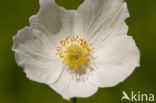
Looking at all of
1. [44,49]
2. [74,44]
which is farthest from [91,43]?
[44,49]

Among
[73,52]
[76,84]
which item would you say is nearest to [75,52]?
[73,52]

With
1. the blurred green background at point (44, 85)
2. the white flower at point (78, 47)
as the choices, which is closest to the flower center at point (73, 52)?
the white flower at point (78, 47)

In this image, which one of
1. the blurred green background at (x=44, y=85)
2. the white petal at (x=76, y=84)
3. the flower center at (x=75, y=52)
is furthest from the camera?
the blurred green background at (x=44, y=85)

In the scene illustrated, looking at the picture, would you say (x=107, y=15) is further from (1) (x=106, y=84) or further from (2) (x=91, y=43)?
(1) (x=106, y=84)

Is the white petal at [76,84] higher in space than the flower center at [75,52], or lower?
lower

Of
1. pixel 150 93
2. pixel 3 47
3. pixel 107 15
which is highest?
pixel 107 15

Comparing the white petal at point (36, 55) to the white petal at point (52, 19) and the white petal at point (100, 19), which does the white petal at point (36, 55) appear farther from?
the white petal at point (100, 19)

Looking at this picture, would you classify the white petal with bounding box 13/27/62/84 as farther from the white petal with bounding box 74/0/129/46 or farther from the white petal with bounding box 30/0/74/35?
the white petal with bounding box 74/0/129/46
